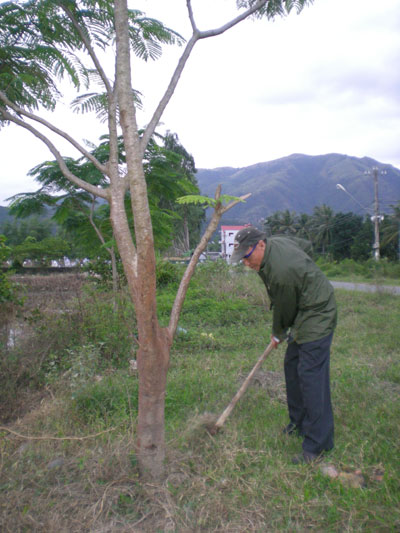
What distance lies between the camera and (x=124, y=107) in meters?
2.69

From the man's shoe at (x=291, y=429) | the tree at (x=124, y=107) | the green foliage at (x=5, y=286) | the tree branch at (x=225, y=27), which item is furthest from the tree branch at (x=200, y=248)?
the green foliage at (x=5, y=286)

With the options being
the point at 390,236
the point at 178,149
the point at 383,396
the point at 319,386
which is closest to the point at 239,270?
the point at 383,396

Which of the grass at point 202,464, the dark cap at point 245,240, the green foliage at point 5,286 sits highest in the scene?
the dark cap at point 245,240

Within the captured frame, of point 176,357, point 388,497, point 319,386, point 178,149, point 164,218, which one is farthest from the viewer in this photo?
point 178,149

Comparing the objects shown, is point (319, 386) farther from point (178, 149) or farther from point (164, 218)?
point (178, 149)

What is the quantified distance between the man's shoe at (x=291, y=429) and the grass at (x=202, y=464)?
2.8 inches

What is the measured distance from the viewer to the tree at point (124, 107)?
8.59ft

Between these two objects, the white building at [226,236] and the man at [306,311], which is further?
the white building at [226,236]

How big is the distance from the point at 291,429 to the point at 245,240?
1.65m

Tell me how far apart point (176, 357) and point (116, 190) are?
11.5 ft

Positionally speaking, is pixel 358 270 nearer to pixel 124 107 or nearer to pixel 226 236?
pixel 226 236

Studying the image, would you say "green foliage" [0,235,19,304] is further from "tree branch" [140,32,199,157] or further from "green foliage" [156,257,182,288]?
"green foliage" [156,257,182,288]

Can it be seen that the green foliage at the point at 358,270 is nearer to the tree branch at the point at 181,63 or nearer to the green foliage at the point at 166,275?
the green foliage at the point at 166,275

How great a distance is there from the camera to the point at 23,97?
4023 millimetres
